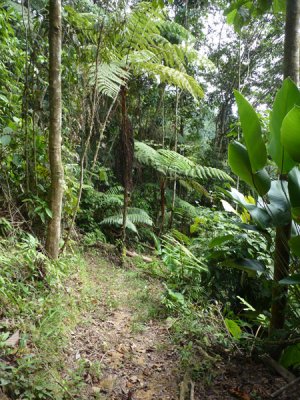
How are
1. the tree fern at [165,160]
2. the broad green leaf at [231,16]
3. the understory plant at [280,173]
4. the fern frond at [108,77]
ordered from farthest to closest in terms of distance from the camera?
the tree fern at [165,160], the fern frond at [108,77], the broad green leaf at [231,16], the understory plant at [280,173]

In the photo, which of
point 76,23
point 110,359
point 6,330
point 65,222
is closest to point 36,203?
point 65,222

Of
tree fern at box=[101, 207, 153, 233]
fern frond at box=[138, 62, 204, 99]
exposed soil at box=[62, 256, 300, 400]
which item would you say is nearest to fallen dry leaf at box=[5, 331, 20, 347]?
A: exposed soil at box=[62, 256, 300, 400]

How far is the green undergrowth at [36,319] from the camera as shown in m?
1.46

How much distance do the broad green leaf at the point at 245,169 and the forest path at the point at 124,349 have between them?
1.28m

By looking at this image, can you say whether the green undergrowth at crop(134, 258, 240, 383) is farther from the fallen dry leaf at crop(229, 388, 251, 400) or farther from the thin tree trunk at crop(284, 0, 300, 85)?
the thin tree trunk at crop(284, 0, 300, 85)

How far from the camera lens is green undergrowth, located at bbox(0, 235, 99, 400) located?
1460 mm

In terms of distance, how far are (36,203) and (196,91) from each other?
2.97 meters

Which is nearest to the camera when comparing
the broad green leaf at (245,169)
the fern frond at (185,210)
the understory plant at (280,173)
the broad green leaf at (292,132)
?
the broad green leaf at (292,132)

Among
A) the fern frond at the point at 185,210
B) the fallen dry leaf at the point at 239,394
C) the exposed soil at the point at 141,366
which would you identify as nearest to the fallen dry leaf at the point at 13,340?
the exposed soil at the point at 141,366

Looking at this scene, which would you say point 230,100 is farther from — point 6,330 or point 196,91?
point 6,330

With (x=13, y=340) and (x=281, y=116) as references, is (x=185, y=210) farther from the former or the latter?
(x=13, y=340)

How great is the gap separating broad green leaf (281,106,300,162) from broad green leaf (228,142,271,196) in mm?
300

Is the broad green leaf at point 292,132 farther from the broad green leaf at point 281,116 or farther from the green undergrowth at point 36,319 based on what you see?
the green undergrowth at point 36,319

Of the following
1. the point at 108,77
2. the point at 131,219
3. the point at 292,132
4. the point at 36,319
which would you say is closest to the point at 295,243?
the point at 292,132
